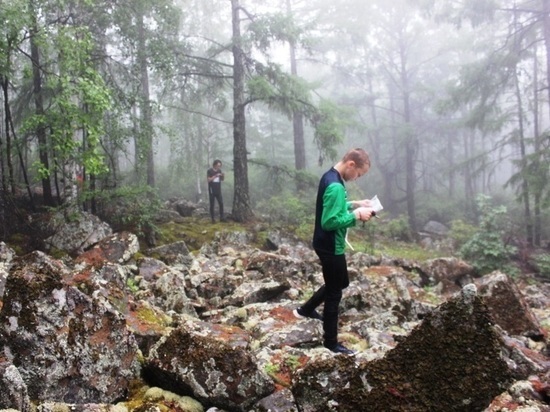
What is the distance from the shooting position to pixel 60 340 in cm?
292

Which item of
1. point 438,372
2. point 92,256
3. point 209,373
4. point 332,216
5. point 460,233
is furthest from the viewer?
point 460,233

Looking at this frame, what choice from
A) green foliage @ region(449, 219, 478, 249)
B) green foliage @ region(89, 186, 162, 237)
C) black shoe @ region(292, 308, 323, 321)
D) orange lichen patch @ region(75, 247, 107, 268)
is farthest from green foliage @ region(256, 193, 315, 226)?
black shoe @ region(292, 308, 323, 321)

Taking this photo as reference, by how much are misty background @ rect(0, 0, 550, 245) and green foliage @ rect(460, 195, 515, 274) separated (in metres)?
2.32

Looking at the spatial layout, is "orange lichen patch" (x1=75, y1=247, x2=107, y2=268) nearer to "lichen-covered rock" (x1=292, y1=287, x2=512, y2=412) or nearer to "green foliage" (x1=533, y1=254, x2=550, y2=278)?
"lichen-covered rock" (x1=292, y1=287, x2=512, y2=412)

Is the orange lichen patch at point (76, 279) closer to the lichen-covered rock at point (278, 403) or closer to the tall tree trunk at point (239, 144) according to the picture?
the lichen-covered rock at point (278, 403)

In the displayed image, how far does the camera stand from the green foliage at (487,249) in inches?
484

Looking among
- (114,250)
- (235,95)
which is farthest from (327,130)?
(114,250)

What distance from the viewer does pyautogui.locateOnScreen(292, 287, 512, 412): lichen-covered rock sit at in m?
2.46

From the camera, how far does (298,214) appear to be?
14305 mm

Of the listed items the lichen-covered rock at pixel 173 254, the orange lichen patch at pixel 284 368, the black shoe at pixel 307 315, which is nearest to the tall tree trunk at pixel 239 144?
the lichen-covered rock at pixel 173 254

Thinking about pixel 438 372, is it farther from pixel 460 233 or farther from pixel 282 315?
pixel 460 233

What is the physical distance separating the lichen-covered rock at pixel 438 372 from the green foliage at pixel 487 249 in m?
10.6

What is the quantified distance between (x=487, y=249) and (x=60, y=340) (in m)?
12.0

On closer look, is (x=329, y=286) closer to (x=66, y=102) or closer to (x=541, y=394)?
(x=541, y=394)
